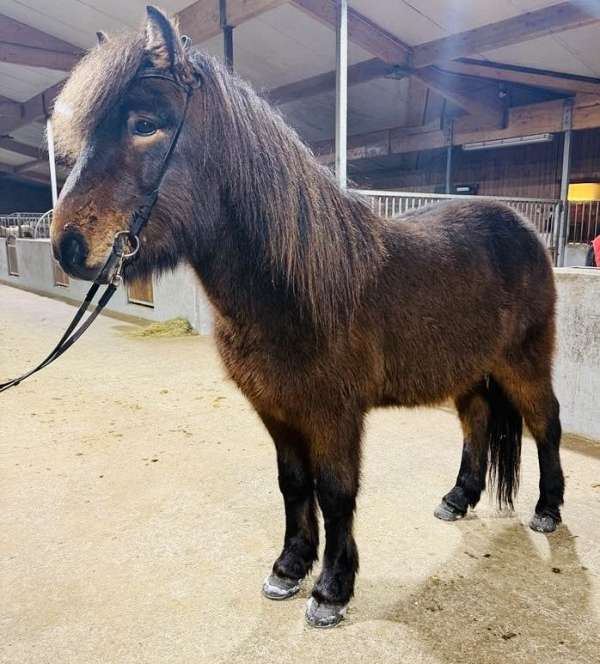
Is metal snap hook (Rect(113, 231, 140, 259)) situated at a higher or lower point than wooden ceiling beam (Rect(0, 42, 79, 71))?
lower

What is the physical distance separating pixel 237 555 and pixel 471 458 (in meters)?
0.95

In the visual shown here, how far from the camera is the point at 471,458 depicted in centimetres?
198

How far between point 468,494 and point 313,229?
4.17 feet

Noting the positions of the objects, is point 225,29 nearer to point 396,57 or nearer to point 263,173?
point 396,57

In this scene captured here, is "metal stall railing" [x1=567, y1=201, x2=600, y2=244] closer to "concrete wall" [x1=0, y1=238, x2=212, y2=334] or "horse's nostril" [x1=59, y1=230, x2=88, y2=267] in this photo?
"concrete wall" [x1=0, y1=238, x2=212, y2=334]

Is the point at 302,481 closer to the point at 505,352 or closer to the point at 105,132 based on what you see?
the point at 505,352

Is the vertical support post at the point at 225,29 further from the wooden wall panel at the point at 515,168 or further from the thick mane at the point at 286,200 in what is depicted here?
the thick mane at the point at 286,200

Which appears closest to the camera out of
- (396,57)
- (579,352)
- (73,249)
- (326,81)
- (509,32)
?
(73,249)

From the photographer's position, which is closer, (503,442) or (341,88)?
(503,442)

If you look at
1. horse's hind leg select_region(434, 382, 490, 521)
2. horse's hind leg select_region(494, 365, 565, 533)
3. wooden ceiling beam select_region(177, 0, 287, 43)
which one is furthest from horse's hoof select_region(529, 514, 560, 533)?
wooden ceiling beam select_region(177, 0, 287, 43)

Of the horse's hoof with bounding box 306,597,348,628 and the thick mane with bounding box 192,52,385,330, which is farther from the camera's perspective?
the horse's hoof with bounding box 306,597,348,628

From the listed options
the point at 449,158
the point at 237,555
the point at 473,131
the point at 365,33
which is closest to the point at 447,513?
the point at 237,555

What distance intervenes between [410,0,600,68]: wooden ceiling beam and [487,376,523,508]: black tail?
3936mm

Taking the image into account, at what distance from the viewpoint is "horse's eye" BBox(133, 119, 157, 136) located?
1.05m
